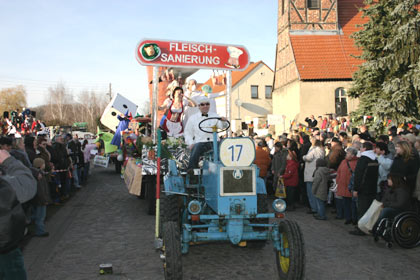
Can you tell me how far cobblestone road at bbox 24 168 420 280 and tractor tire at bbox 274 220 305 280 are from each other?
0.60m

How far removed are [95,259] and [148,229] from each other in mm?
1829

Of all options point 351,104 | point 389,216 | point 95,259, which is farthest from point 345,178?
point 351,104

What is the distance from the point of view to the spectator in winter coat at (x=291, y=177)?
963cm

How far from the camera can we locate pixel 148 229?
7449 mm

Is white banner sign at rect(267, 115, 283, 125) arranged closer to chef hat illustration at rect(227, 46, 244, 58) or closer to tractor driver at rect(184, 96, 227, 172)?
chef hat illustration at rect(227, 46, 244, 58)

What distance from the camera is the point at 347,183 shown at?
779 cm

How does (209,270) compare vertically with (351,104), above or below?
below

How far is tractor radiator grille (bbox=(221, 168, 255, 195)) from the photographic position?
15.3ft

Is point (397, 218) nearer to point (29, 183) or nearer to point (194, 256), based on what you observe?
point (194, 256)

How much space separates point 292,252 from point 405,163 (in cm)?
352

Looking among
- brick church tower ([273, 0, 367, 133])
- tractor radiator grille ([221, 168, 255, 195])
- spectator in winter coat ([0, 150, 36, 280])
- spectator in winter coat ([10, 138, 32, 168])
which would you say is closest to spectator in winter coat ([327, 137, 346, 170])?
tractor radiator grille ([221, 168, 255, 195])

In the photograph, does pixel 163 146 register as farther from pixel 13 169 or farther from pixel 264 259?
pixel 13 169

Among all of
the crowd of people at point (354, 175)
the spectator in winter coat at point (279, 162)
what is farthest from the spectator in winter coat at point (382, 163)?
the spectator in winter coat at point (279, 162)

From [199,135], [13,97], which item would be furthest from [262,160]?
[13,97]
